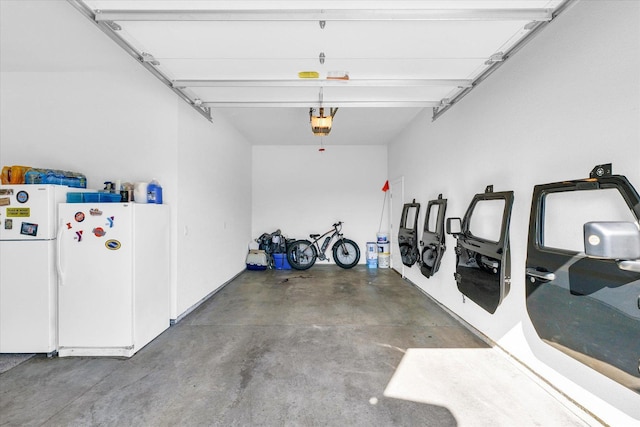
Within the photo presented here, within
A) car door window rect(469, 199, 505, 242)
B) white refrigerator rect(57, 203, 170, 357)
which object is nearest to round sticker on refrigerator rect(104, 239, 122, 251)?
white refrigerator rect(57, 203, 170, 357)

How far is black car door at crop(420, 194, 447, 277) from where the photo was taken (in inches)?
129

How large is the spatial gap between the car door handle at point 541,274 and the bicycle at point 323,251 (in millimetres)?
4346

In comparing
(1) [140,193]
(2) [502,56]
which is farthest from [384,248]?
(1) [140,193]

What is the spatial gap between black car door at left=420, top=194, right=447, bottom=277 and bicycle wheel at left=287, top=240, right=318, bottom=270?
2.81 m

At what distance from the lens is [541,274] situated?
1.61 m

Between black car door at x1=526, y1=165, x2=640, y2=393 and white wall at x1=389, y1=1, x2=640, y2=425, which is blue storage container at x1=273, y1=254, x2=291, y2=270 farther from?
black car door at x1=526, y1=165, x2=640, y2=393

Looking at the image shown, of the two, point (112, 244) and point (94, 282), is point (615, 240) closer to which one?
point (112, 244)

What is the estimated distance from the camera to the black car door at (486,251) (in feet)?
6.86

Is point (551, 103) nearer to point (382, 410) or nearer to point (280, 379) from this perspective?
point (382, 410)

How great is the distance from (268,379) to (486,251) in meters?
2.08

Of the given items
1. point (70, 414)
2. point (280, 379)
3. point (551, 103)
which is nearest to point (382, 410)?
point (280, 379)

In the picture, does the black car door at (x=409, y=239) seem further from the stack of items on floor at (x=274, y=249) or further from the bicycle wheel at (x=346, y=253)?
the stack of items on floor at (x=274, y=249)

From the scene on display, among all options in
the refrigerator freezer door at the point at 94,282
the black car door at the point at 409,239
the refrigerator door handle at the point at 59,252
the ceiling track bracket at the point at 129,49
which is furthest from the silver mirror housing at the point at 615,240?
the refrigerator door handle at the point at 59,252

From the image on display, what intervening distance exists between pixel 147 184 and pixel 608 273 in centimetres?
370
